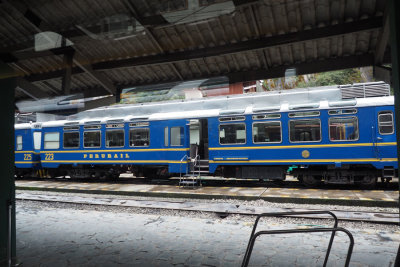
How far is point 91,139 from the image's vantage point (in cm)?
1563

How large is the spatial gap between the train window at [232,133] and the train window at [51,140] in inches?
357

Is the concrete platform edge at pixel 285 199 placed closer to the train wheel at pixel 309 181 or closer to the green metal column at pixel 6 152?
the train wheel at pixel 309 181

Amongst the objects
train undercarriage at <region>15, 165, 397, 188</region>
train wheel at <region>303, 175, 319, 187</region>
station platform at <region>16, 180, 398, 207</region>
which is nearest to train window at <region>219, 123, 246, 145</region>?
train undercarriage at <region>15, 165, 397, 188</region>

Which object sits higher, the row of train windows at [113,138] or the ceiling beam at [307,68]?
Result: the ceiling beam at [307,68]

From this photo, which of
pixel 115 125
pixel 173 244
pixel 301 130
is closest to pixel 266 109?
pixel 301 130

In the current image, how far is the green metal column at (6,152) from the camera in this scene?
4.35 metres

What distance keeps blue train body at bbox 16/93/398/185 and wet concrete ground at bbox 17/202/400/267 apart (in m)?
4.90

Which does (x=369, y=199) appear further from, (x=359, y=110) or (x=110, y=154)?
(x=110, y=154)

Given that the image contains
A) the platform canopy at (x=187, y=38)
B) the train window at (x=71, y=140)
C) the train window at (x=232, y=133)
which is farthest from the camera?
the train window at (x=71, y=140)

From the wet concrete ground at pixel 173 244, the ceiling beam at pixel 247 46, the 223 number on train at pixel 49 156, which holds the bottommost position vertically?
the wet concrete ground at pixel 173 244

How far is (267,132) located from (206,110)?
2.82 meters

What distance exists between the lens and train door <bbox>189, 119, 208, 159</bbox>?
13734mm

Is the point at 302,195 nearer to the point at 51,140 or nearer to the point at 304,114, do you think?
the point at 304,114

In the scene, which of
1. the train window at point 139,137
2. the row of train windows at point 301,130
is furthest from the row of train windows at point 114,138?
the row of train windows at point 301,130
